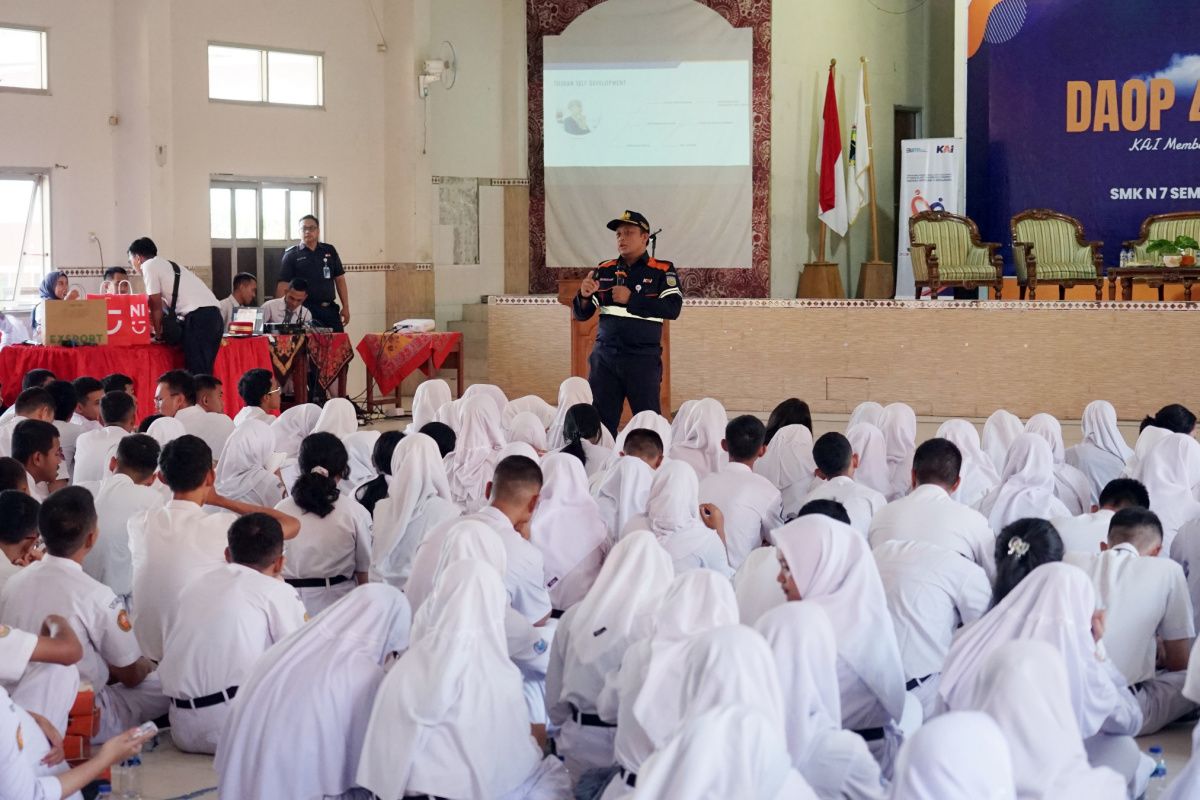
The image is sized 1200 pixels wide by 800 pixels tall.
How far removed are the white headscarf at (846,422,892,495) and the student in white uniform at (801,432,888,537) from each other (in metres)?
0.72

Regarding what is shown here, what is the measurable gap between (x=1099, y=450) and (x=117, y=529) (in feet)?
12.9

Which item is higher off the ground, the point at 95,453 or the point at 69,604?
the point at 95,453

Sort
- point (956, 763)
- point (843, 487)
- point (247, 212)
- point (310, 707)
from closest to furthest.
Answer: point (956, 763) < point (310, 707) < point (843, 487) < point (247, 212)

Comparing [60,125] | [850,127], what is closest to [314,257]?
[60,125]

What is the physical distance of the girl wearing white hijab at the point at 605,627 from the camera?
3.49 metres

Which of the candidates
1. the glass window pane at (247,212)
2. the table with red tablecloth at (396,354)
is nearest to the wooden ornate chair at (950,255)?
the table with red tablecloth at (396,354)

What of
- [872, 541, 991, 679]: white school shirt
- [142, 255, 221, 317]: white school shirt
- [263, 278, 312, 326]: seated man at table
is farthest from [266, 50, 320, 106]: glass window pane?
[872, 541, 991, 679]: white school shirt

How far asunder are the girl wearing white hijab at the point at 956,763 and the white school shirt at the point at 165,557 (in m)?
2.72

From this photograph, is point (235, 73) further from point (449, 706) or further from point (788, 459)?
point (449, 706)

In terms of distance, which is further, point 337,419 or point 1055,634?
point 337,419

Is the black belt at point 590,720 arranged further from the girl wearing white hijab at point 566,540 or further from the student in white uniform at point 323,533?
the student in white uniform at point 323,533

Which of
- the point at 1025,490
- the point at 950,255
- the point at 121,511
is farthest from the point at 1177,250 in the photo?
the point at 121,511

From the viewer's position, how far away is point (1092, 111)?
13.5 m

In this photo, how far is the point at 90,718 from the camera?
356 centimetres
